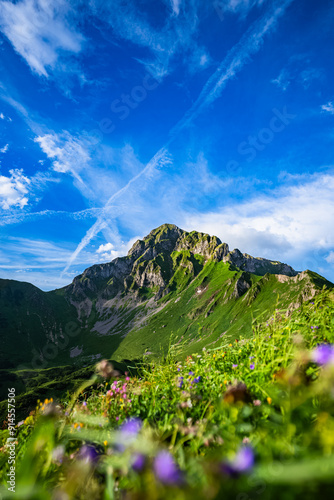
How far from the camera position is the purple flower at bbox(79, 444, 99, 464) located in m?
3.02

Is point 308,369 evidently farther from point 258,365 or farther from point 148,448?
point 148,448

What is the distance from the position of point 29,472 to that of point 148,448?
1.01 metres

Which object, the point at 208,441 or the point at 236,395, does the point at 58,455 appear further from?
the point at 236,395

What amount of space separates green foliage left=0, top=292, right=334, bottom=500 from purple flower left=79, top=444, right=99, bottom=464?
0.06ft

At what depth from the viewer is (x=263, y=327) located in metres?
7.36

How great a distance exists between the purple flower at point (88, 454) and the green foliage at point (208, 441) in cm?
2

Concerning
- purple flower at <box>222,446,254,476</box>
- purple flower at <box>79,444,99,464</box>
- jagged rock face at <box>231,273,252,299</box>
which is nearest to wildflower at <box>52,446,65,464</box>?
purple flower at <box>79,444,99,464</box>

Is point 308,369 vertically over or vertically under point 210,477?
over

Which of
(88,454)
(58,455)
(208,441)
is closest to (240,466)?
(208,441)

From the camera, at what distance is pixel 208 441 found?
3.03 m

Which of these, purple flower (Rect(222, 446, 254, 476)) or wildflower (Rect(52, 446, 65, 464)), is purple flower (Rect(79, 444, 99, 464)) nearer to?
wildflower (Rect(52, 446, 65, 464))

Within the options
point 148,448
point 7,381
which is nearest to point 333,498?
point 148,448

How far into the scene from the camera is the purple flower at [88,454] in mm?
3020

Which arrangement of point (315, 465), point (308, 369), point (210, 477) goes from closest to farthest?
point (315, 465) → point (210, 477) → point (308, 369)
